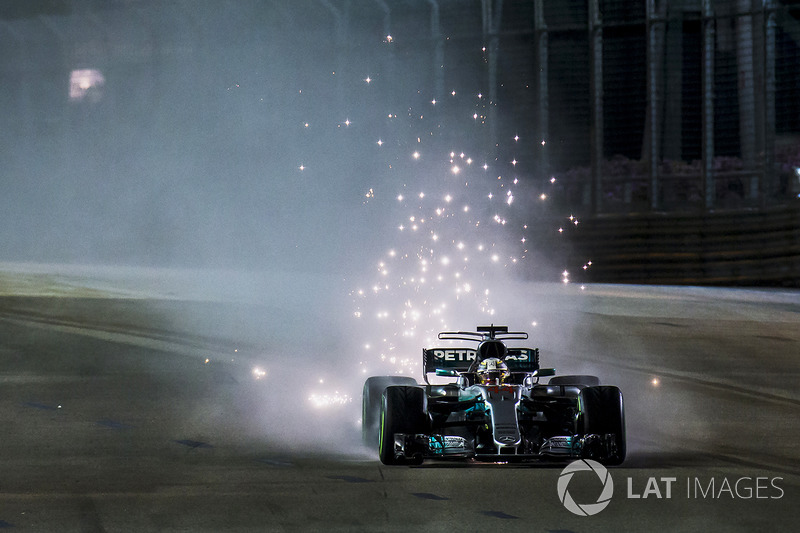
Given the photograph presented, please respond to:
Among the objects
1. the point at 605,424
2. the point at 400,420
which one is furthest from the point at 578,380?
the point at 400,420

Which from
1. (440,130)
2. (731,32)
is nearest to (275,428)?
(440,130)

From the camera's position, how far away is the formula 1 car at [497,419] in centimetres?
733

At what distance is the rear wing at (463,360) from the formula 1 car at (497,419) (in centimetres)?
24

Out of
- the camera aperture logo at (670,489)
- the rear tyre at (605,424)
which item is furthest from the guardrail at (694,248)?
the camera aperture logo at (670,489)

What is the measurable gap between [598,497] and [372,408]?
269 centimetres

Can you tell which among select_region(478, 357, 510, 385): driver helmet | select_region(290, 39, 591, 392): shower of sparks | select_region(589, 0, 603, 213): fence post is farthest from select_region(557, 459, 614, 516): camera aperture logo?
select_region(589, 0, 603, 213): fence post

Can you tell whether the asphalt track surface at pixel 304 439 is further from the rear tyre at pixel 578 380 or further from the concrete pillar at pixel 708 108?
the concrete pillar at pixel 708 108

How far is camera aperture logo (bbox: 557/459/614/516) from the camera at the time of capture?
6203 mm

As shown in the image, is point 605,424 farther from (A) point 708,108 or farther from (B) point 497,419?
(A) point 708,108

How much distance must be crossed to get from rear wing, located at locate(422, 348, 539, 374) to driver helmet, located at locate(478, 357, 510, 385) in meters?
0.27

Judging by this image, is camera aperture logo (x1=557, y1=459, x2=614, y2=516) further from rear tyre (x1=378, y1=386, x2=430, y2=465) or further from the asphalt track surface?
rear tyre (x1=378, y1=386, x2=430, y2=465)

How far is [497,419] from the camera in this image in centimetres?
740

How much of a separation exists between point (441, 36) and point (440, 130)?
2.77m

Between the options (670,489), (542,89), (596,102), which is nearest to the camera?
(670,489)
